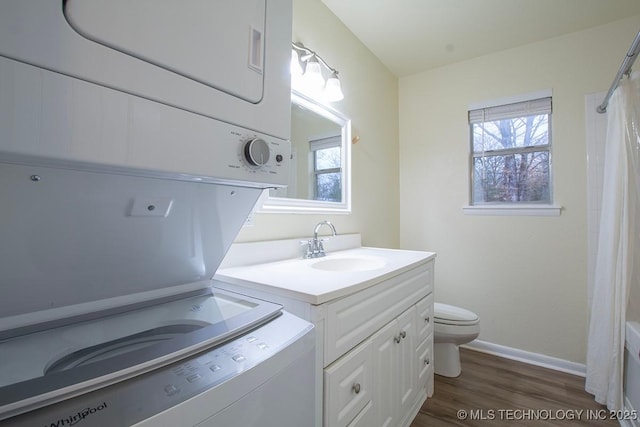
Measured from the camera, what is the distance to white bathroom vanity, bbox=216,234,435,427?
2.80ft

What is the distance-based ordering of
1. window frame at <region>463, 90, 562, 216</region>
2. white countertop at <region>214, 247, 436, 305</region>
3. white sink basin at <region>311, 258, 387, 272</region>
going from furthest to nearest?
window frame at <region>463, 90, 562, 216</region>, white sink basin at <region>311, 258, 387, 272</region>, white countertop at <region>214, 247, 436, 305</region>

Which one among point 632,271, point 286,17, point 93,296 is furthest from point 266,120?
point 632,271

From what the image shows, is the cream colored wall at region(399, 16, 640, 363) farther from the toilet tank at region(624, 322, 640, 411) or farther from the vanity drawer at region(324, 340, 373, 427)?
the vanity drawer at region(324, 340, 373, 427)

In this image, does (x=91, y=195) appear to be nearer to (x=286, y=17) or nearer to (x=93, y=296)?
(x=93, y=296)

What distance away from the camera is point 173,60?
0.53 meters

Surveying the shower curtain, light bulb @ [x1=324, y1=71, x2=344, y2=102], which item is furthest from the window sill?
light bulb @ [x1=324, y1=71, x2=344, y2=102]

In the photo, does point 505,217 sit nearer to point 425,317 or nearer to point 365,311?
point 425,317

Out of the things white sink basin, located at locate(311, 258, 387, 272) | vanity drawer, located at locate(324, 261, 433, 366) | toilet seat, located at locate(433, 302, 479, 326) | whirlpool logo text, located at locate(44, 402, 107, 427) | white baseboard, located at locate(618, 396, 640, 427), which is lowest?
white baseboard, located at locate(618, 396, 640, 427)

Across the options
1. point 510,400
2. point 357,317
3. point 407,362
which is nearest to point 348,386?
point 357,317

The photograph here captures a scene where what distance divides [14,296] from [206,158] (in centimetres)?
47

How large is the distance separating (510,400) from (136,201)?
2221 mm

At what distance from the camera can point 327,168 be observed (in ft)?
6.03

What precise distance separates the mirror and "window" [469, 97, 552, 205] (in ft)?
4.04

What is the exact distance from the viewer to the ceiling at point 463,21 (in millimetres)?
1783
